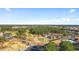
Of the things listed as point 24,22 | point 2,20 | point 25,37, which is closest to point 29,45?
point 25,37

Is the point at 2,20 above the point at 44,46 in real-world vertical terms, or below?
above

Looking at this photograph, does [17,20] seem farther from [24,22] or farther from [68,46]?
[68,46]
